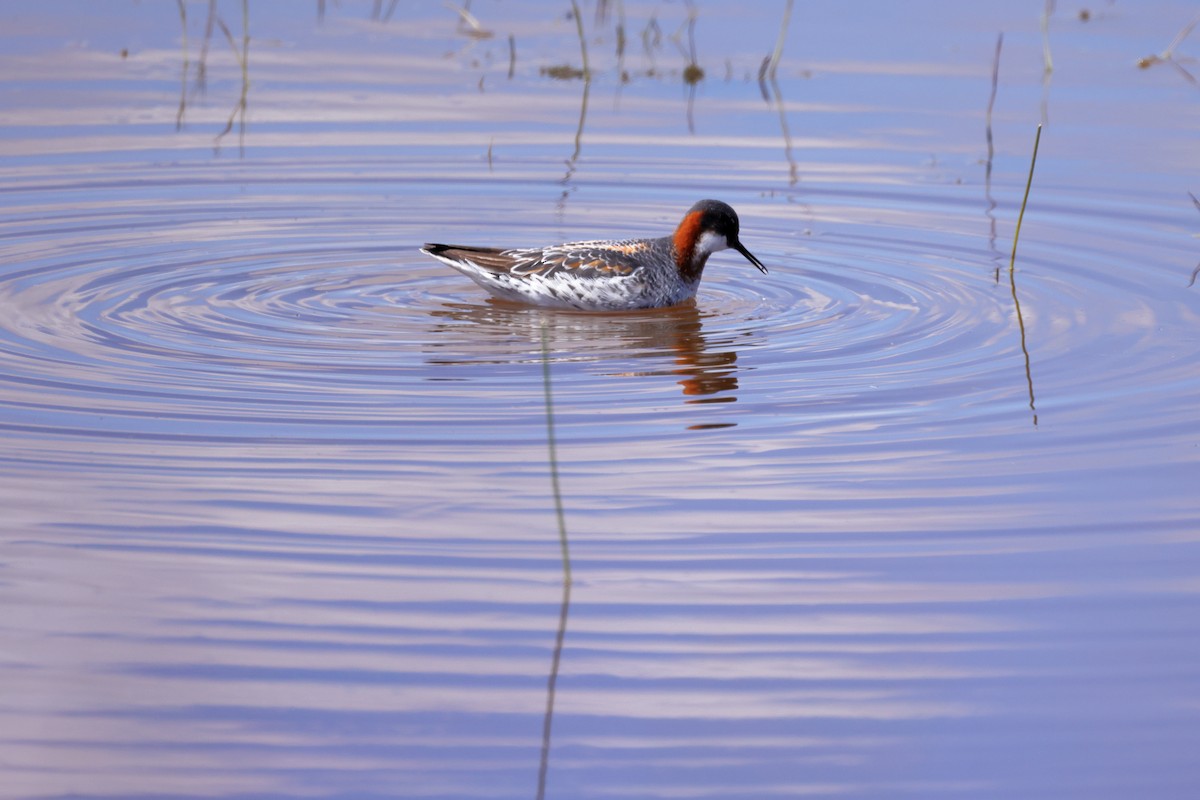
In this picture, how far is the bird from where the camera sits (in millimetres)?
11078

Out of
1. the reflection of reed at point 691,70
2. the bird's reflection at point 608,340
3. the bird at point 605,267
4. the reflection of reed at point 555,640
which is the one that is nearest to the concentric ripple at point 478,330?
the bird's reflection at point 608,340

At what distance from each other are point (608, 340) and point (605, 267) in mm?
824

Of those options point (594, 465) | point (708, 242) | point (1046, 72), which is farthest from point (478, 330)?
point (1046, 72)

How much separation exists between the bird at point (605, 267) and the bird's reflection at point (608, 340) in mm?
114

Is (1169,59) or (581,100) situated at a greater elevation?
(1169,59)

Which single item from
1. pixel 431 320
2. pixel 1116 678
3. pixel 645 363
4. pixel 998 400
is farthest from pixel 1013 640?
pixel 431 320

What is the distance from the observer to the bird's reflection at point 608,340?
9.46m

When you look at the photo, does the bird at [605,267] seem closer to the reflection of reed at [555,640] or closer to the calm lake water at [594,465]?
the calm lake water at [594,465]

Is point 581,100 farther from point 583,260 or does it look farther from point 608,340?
point 608,340

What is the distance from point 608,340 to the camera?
1039 cm

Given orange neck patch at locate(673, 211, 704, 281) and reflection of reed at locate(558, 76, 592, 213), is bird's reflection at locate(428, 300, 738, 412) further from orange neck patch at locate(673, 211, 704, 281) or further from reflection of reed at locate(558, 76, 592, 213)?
reflection of reed at locate(558, 76, 592, 213)

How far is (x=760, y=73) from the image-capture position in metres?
18.6

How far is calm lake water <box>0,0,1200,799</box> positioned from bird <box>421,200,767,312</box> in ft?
0.74

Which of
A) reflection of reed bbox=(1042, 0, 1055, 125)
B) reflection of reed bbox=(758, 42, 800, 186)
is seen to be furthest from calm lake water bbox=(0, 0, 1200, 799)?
reflection of reed bbox=(1042, 0, 1055, 125)
